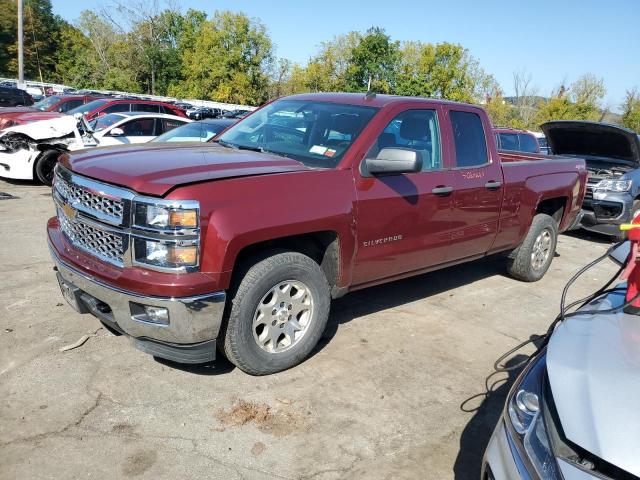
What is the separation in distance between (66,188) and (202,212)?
47.9 inches

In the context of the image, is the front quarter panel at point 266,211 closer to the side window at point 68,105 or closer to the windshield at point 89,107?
the windshield at point 89,107

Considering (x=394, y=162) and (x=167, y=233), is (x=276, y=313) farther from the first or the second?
(x=394, y=162)

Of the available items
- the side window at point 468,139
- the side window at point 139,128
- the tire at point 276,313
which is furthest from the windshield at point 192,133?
the tire at point 276,313

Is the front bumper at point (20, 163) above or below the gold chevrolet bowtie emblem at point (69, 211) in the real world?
below

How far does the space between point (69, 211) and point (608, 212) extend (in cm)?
836

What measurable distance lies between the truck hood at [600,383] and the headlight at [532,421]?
104 millimetres

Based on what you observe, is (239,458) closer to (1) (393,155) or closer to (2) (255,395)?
(2) (255,395)

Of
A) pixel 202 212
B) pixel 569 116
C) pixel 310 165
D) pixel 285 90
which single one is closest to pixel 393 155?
pixel 310 165

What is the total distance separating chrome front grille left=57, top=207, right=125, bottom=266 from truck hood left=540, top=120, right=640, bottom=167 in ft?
26.9

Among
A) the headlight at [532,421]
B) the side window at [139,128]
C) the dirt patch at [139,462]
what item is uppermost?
the side window at [139,128]

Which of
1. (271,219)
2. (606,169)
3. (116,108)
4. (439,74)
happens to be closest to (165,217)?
(271,219)

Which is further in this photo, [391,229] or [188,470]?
[391,229]

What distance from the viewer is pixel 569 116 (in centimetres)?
3206

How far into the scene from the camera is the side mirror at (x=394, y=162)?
12.1 ft
